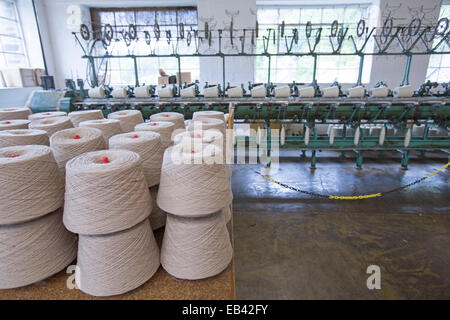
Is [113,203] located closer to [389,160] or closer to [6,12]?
[389,160]

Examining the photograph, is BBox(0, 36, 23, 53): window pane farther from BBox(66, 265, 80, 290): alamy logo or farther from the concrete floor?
BBox(66, 265, 80, 290): alamy logo

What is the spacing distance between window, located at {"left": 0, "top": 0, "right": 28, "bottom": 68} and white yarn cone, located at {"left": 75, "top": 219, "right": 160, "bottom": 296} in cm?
753

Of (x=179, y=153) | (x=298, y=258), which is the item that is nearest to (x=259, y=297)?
(x=298, y=258)

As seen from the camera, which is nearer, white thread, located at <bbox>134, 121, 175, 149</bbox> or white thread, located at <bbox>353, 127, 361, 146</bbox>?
→ white thread, located at <bbox>134, 121, 175, 149</bbox>

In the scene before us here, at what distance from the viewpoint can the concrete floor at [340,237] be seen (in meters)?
2.06

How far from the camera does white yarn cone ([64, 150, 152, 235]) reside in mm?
701

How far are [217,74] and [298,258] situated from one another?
5505 mm

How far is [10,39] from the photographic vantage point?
6172mm

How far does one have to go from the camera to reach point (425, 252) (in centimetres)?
243

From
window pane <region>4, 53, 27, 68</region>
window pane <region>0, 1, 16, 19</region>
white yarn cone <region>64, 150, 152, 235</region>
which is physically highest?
window pane <region>0, 1, 16, 19</region>

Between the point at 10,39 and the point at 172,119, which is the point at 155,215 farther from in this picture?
Answer: the point at 10,39

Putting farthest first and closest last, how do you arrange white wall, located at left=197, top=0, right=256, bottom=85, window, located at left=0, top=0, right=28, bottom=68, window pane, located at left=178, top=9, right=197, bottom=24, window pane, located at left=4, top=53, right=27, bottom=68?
window pane, located at left=178, top=9, right=197, bottom=24 → white wall, located at left=197, top=0, right=256, bottom=85 → window pane, located at left=4, top=53, right=27, bottom=68 → window, located at left=0, top=0, right=28, bottom=68

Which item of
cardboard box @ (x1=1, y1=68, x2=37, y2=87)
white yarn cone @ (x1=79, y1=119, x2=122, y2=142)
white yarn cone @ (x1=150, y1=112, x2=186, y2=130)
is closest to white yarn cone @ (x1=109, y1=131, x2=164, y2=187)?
white yarn cone @ (x1=79, y1=119, x2=122, y2=142)

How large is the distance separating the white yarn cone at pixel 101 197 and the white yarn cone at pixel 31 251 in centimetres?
12
